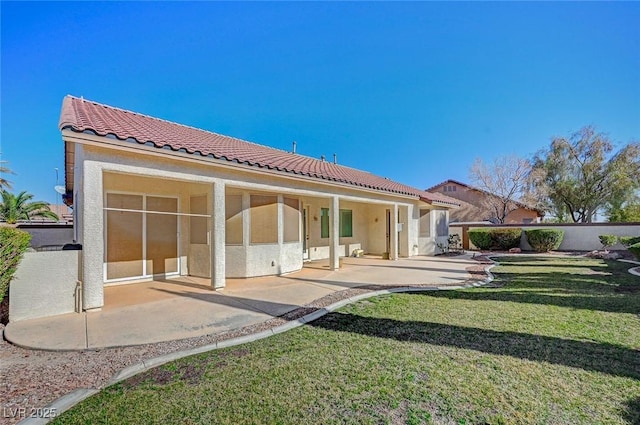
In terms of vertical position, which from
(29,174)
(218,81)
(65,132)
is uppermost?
(218,81)

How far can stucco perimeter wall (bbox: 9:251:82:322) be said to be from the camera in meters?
6.24

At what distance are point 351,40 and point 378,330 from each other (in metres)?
16.3

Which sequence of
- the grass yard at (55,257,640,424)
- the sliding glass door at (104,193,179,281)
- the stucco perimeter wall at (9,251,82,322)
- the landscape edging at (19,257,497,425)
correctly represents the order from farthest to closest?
the sliding glass door at (104,193,179,281)
the stucco perimeter wall at (9,251,82,322)
the landscape edging at (19,257,497,425)
the grass yard at (55,257,640,424)

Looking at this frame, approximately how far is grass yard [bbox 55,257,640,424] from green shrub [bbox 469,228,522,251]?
18.6 meters

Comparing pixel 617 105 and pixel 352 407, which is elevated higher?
pixel 617 105

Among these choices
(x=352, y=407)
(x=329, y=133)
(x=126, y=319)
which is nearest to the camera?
(x=352, y=407)

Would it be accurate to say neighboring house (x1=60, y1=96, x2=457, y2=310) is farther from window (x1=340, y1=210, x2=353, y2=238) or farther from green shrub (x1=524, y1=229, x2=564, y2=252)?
green shrub (x1=524, y1=229, x2=564, y2=252)

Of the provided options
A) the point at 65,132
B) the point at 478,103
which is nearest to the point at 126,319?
A: the point at 65,132

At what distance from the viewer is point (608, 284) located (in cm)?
1051

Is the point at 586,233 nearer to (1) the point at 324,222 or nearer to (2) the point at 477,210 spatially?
(2) the point at 477,210

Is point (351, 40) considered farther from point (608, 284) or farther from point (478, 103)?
point (608, 284)

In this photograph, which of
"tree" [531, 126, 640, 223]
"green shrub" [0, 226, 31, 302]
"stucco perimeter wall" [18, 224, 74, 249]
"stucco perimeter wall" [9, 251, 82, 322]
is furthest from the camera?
"tree" [531, 126, 640, 223]

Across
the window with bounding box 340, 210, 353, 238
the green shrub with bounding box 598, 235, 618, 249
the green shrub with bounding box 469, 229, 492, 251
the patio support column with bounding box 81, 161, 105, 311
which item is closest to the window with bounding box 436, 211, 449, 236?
the green shrub with bounding box 469, 229, 492, 251

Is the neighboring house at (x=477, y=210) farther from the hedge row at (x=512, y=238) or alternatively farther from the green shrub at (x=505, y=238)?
the green shrub at (x=505, y=238)
